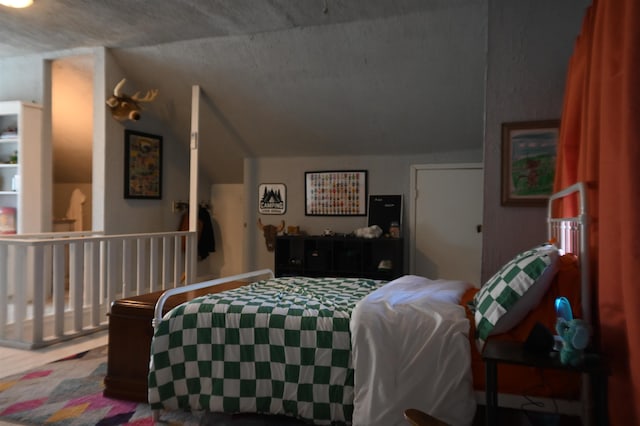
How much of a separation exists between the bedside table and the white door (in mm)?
3520

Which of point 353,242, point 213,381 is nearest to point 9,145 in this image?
point 353,242

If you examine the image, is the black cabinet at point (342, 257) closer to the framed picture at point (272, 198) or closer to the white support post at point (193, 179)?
the framed picture at point (272, 198)

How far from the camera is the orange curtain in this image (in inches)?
50.5

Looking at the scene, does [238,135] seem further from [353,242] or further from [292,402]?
[292,402]

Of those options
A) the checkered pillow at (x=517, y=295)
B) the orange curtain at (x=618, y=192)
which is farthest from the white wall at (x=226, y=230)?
the orange curtain at (x=618, y=192)

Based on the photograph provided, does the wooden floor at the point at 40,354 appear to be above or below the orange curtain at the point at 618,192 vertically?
below

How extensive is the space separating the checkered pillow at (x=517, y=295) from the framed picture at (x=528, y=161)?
123cm

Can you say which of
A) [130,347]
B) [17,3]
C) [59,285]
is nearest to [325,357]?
[130,347]

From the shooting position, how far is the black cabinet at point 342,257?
5.04 metres

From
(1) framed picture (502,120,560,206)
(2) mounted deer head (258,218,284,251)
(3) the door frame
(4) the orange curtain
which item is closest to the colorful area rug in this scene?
(4) the orange curtain

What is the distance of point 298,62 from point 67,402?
3222 millimetres

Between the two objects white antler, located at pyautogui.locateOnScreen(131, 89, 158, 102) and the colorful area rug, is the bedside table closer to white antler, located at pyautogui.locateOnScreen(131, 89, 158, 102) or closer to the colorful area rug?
the colorful area rug

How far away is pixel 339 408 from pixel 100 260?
2903 mm

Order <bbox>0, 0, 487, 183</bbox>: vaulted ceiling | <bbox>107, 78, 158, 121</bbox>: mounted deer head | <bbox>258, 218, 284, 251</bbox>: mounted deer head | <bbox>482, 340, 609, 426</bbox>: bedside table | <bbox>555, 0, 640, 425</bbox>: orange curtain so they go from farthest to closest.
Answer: <bbox>258, 218, 284, 251</bbox>: mounted deer head, <bbox>107, 78, 158, 121</bbox>: mounted deer head, <bbox>0, 0, 487, 183</bbox>: vaulted ceiling, <bbox>482, 340, 609, 426</bbox>: bedside table, <bbox>555, 0, 640, 425</bbox>: orange curtain
